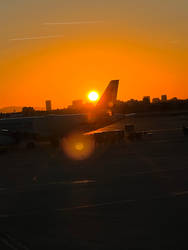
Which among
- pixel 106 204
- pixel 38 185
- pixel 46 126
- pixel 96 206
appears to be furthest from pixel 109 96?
pixel 96 206

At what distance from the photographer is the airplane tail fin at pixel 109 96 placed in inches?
1909

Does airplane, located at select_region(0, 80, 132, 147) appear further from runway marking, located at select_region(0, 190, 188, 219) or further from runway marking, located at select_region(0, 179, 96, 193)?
runway marking, located at select_region(0, 190, 188, 219)

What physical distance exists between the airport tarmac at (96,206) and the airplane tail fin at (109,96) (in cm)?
2299

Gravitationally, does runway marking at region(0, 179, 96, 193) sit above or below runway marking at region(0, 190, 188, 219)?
above

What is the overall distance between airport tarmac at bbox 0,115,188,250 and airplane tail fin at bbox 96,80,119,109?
75.4 ft

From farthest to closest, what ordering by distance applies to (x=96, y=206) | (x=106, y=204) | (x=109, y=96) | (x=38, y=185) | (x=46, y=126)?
(x=109, y=96) < (x=46, y=126) < (x=38, y=185) < (x=106, y=204) < (x=96, y=206)

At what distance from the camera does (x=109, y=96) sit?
161 ft

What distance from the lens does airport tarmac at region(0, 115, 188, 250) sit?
10.7m

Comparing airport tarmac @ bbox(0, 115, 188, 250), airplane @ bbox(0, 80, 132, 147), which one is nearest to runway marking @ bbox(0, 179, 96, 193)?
airport tarmac @ bbox(0, 115, 188, 250)

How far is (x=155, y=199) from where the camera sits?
1522 centimetres

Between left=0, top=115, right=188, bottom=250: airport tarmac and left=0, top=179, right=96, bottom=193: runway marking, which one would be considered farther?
left=0, top=179, right=96, bottom=193: runway marking

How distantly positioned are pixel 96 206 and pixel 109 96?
3538 cm

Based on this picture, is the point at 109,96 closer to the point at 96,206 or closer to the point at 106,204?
the point at 106,204

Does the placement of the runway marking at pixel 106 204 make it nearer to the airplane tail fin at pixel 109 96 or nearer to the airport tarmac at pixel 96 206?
the airport tarmac at pixel 96 206
